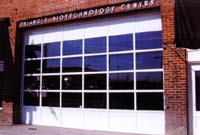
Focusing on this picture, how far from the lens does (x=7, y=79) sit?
18734mm

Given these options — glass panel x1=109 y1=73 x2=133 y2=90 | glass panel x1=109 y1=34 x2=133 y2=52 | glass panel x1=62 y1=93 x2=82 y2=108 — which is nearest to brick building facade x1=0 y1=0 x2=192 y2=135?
glass panel x1=109 y1=34 x2=133 y2=52

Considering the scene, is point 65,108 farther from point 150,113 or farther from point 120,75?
point 150,113

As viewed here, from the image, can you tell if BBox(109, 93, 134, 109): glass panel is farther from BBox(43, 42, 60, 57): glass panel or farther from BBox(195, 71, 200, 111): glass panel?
BBox(43, 42, 60, 57): glass panel

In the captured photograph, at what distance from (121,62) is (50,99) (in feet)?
13.9

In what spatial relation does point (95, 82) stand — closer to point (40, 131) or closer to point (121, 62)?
point (121, 62)

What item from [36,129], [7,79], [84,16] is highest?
[84,16]

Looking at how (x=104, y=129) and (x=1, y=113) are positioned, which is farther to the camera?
(x=1, y=113)

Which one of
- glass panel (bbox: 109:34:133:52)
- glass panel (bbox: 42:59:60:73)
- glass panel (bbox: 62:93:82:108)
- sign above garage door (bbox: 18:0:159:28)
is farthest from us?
glass panel (bbox: 42:59:60:73)

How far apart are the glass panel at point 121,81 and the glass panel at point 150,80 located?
1.23 ft

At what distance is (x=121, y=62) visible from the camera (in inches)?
603

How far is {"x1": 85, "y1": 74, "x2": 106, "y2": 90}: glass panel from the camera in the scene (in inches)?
622

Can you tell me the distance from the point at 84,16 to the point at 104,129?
476 cm

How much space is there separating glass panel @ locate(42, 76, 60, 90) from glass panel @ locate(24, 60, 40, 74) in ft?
2.23

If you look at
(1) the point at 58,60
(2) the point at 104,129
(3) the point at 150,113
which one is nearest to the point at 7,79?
(1) the point at 58,60
